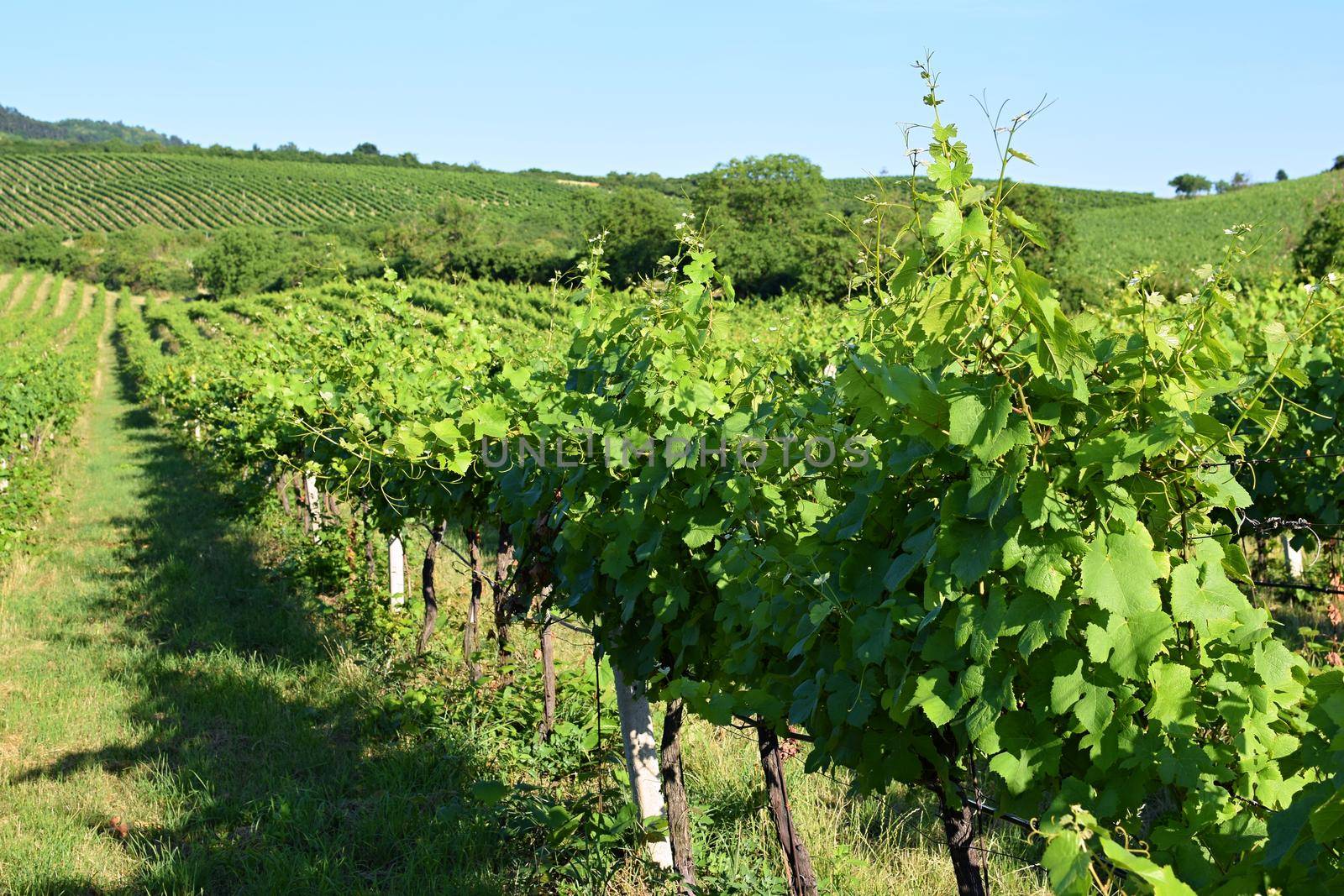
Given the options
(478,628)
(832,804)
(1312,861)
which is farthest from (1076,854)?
(478,628)

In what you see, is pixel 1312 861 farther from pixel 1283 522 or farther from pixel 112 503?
pixel 112 503

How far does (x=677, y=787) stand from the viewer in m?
3.56

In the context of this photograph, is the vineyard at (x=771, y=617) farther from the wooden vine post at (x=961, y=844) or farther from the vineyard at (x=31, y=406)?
the vineyard at (x=31, y=406)

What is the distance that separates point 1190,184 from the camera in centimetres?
10294

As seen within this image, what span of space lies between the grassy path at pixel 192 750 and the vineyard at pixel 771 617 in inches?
1.3

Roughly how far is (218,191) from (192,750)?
111 meters

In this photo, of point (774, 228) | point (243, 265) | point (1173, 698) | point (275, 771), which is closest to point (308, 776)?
point (275, 771)

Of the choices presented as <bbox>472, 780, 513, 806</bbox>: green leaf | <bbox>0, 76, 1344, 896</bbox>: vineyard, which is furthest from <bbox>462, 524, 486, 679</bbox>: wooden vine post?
<bbox>472, 780, 513, 806</bbox>: green leaf

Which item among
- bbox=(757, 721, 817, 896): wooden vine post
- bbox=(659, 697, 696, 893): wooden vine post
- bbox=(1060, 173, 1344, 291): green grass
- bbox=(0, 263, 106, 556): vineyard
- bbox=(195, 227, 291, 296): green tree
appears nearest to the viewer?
bbox=(757, 721, 817, 896): wooden vine post

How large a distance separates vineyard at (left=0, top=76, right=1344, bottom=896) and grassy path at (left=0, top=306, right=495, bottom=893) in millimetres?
34

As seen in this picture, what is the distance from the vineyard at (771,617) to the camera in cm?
158

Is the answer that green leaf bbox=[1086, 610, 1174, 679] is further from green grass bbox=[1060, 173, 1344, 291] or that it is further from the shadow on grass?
green grass bbox=[1060, 173, 1344, 291]

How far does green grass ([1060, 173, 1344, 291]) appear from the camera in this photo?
150 feet

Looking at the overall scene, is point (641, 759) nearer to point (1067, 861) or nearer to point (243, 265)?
point (1067, 861)
